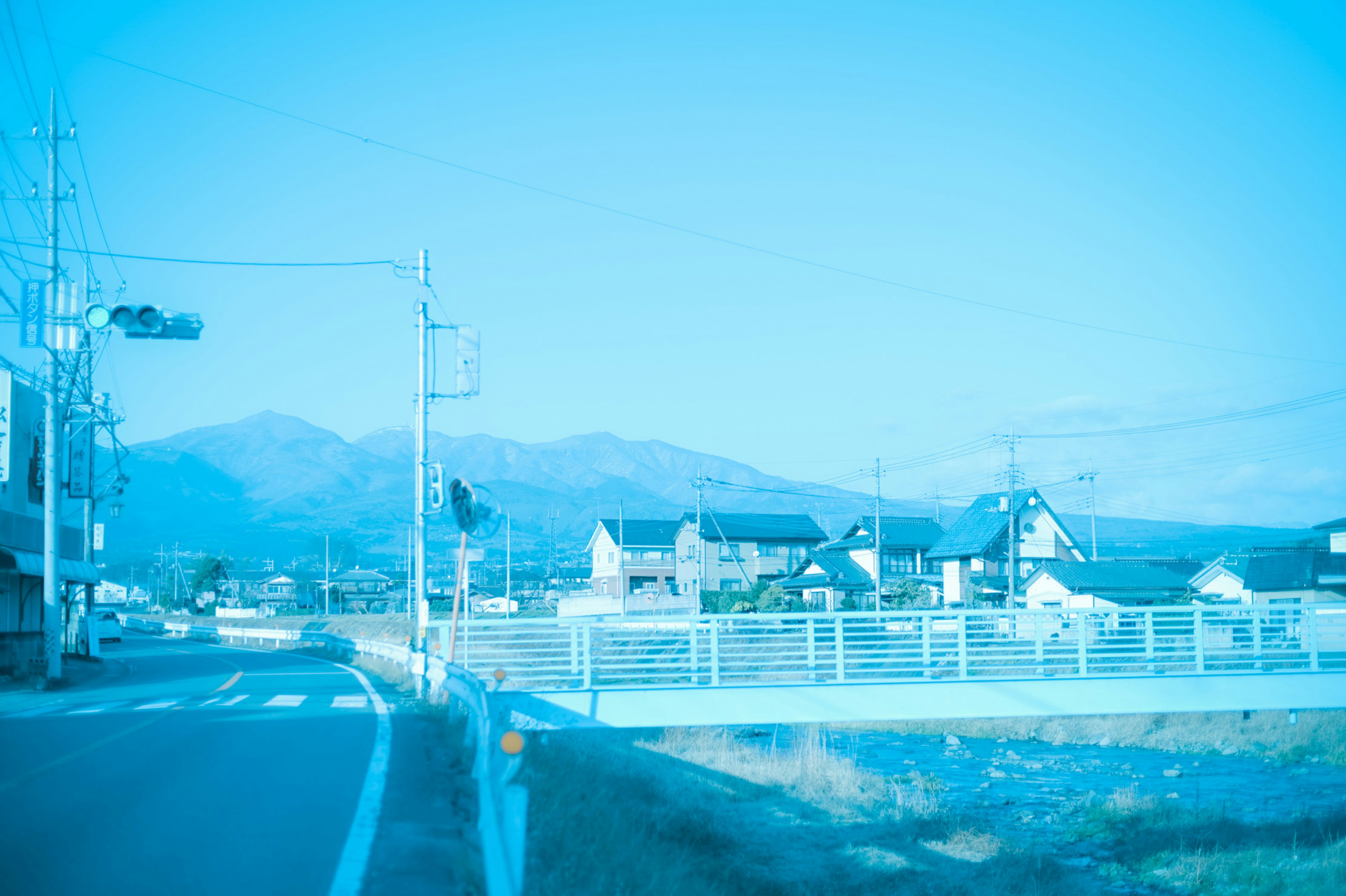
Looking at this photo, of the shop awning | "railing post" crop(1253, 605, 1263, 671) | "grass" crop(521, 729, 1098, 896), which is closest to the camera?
"grass" crop(521, 729, 1098, 896)

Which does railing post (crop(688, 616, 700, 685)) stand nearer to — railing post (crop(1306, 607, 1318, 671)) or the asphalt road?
the asphalt road

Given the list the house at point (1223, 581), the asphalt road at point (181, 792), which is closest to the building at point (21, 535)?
the asphalt road at point (181, 792)

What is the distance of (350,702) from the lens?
17.4 meters

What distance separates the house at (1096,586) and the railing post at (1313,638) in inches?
1131

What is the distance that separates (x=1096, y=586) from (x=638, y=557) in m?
35.9

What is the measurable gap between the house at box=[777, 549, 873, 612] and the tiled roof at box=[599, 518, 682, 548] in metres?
15.5

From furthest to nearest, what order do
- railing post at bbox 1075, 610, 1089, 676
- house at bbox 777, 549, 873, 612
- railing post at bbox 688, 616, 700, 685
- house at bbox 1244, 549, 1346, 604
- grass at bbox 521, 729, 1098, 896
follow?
house at bbox 777, 549, 873, 612, house at bbox 1244, 549, 1346, 604, railing post at bbox 1075, 610, 1089, 676, railing post at bbox 688, 616, 700, 685, grass at bbox 521, 729, 1098, 896

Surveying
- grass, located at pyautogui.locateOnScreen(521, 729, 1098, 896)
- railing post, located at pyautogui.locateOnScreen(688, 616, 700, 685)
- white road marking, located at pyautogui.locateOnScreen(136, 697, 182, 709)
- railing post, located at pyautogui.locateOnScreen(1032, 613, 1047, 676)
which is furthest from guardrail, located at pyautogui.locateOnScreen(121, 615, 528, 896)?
railing post, located at pyautogui.locateOnScreen(1032, 613, 1047, 676)

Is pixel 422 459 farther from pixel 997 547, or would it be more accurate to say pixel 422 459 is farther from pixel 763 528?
pixel 763 528

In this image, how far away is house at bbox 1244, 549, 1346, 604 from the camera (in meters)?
38.8

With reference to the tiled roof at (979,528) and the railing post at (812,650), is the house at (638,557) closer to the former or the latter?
the tiled roof at (979,528)

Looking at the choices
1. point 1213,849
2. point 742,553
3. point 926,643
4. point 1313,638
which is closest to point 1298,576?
point 1313,638

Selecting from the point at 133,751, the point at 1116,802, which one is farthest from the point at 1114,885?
the point at 133,751

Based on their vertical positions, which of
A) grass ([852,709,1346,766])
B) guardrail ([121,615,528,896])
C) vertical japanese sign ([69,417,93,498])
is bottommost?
grass ([852,709,1346,766])
